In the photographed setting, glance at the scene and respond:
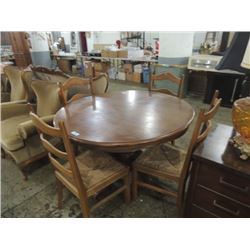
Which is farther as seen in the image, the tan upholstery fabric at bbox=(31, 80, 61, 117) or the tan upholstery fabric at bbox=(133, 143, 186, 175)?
the tan upholstery fabric at bbox=(31, 80, 61, 117)

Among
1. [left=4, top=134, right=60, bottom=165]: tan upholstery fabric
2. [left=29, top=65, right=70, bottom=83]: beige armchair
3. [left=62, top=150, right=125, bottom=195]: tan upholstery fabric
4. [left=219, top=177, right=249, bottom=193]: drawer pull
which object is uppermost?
[left=29, top=65, right=70, bottom=83]: beige armchair

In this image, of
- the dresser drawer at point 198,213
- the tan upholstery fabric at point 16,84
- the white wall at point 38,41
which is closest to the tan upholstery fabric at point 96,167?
the dresser drawer at point 198,213

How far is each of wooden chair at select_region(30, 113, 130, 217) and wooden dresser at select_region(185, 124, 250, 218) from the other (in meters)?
0.55

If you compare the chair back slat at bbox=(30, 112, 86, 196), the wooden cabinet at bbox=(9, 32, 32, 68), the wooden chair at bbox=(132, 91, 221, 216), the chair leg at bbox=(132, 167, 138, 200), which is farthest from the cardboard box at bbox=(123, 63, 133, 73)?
the chair back slat at bbox=(30, 112, 86, 196)

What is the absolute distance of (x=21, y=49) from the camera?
6.24m

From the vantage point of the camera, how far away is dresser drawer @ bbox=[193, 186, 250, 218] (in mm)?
1076

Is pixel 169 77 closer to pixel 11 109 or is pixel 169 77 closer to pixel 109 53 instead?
pixel 11 109

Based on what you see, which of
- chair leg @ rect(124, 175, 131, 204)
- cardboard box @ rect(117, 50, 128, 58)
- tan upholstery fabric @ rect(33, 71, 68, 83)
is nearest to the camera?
chair leg @ rect(124, 175, 131, 204)

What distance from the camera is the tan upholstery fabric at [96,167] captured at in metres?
1.36

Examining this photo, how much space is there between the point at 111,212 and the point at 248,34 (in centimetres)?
160

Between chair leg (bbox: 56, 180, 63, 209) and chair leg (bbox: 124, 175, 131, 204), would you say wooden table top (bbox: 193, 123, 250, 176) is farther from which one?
chair leg (bbox: 56, 180, 63, 209)

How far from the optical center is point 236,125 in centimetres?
112
